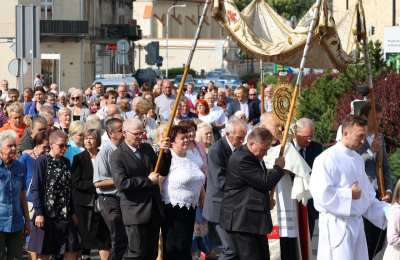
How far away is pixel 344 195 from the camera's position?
408 inches

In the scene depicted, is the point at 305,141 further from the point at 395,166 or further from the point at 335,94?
the point at 335,94

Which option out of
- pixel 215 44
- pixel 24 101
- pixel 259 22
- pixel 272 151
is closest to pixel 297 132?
pixel 272 151

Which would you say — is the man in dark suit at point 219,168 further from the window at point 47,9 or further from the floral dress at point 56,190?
the window at point 47,9

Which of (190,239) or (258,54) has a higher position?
(258,54)

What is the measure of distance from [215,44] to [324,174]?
101 m

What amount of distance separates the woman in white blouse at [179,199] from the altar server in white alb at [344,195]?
2.38 m

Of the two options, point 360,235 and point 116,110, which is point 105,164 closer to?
point 360,235

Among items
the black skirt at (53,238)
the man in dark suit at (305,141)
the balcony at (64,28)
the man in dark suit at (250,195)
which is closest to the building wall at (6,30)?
the balcony at (64,28)

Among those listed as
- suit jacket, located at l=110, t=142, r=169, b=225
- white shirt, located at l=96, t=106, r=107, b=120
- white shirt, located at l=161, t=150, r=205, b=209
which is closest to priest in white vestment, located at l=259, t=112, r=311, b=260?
white shirt, located at l=161, t=150, r=205, b=209

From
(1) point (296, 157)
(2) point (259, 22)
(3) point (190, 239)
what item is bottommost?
(3) point (190, 239)

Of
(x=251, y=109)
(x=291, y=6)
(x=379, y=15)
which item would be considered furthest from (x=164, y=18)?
(x=251, y=109)

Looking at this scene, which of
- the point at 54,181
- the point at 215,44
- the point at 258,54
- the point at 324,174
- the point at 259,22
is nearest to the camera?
the point at 324,174

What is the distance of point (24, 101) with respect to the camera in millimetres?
24219

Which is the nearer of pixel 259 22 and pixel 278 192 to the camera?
pixel 278 192
